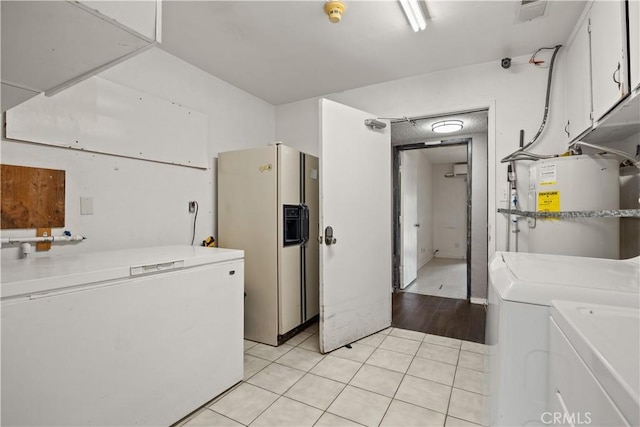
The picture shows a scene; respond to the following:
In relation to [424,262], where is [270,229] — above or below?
above

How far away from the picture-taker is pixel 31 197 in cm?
169

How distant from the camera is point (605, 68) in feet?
5.17

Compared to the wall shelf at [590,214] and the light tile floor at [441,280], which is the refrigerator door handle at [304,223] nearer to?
the wall shelf at [590,214]

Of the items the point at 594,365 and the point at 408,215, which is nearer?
the point at 594,365

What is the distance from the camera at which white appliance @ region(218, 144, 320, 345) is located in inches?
99.0

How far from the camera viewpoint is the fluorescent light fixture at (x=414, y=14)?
6.00 feet

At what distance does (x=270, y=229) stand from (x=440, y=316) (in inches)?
85.2

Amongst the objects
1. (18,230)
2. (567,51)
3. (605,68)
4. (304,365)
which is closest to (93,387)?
(18,230)

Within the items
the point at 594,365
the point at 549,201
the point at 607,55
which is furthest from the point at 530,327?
the point at 607,55

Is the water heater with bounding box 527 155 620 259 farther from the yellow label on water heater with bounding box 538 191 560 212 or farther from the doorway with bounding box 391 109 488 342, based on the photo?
the doorway with bounding box 391 109 488 342

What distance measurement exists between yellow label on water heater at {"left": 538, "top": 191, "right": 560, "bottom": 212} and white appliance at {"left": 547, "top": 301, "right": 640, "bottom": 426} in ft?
4.62

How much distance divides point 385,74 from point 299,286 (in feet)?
7.57

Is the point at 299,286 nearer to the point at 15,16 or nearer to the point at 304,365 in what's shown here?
the point at 304,365

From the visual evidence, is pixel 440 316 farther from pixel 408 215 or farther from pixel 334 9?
pixel 334 9
